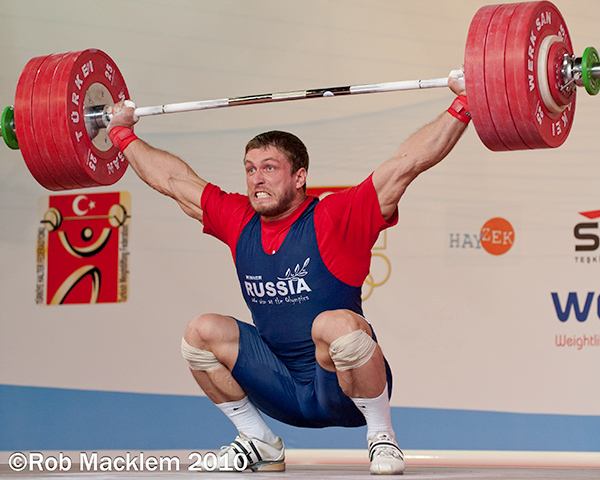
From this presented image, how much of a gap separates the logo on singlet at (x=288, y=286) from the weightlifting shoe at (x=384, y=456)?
0.46 m

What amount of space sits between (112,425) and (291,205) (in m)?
2.11

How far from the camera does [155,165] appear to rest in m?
2.94

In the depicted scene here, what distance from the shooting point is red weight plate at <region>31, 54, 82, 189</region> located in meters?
2.82

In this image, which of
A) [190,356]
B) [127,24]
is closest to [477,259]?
[190,356]

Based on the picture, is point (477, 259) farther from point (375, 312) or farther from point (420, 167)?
point (420, 167)

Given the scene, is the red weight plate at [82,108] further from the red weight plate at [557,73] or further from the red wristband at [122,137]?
the red weight plate at [557,73]

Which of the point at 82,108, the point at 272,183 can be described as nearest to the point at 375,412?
the point at 272,183

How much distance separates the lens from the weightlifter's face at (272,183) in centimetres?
271

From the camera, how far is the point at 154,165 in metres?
2.94

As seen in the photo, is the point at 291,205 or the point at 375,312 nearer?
the point at 291,205

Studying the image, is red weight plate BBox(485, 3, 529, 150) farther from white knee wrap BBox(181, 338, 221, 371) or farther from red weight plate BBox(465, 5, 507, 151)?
white knee wrap BBox(181, 338, 221, 371)

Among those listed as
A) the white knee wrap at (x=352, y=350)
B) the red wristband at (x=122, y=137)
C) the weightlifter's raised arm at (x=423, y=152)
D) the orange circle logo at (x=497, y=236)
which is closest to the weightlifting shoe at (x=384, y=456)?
the white knee wrap at (x=352, y=350)

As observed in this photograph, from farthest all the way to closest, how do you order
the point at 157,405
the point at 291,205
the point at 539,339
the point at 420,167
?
the point at 157,405, the point at 539,339, the point at 291,205, the point at 420,167

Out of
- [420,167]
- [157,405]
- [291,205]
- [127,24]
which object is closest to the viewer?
[420,167]
